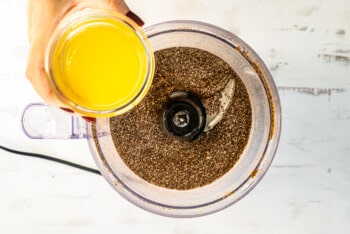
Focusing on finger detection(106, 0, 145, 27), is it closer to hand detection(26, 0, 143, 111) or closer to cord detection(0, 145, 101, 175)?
hand detection(26, 0, 143, 111)

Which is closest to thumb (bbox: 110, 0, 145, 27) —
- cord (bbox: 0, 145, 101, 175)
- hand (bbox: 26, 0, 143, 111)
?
hand (bbox: 26, 0, 143, 111)

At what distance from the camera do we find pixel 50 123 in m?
0.74

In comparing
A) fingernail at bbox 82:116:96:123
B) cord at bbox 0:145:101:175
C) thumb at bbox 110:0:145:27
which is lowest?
cord at bbox 0:145:101:175

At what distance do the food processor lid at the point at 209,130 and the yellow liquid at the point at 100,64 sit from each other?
0.23ft

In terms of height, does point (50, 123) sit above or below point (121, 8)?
below

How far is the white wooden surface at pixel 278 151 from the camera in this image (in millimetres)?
772

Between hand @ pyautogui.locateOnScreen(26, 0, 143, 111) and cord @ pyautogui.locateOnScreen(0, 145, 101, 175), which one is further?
cord @ pyautogui.locateOnScreen(0, 145, 101, 175)

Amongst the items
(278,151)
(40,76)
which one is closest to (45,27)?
(40,76)

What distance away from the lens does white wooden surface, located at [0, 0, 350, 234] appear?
0.77 metres

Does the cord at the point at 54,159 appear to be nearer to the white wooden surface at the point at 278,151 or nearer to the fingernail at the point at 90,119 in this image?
the white wooden surface at the point at 278,151

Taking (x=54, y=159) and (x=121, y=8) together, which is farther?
(x=54, y=159)

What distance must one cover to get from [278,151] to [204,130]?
0.14 metres

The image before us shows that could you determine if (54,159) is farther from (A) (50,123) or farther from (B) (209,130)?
(B) (209,130)

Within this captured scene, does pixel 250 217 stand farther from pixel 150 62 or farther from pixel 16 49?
pixel 16 49
